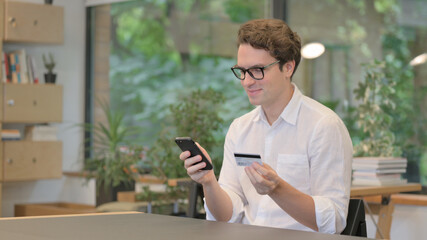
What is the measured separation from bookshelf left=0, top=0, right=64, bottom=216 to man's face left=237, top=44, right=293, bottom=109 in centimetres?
379

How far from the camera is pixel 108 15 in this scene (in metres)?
6.25

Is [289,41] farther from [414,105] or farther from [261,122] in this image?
[414,105]

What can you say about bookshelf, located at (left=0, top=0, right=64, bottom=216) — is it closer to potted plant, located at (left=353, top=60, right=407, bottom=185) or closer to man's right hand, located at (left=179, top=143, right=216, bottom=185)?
potted plant, located at (left=353, top=60, right=407, bottom=185)

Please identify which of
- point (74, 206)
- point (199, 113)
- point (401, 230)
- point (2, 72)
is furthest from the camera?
point (74, 206)

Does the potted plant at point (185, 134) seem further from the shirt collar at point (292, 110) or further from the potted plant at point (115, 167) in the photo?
the shirt collar at point (292, 110)

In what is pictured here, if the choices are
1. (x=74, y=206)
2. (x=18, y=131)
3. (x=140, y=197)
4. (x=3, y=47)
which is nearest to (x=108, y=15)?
(x=3, y=47)

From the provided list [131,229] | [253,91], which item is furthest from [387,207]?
[131,229]

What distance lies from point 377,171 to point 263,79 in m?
1.58

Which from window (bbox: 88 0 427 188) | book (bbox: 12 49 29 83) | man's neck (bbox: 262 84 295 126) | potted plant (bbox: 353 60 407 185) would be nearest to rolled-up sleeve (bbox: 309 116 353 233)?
→ man's neck (bbox: 262 84 295 126)

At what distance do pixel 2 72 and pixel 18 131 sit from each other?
509mm

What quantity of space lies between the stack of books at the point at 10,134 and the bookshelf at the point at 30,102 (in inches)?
1.8

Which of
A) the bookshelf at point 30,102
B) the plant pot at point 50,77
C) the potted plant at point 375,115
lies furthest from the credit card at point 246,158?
the plant pot at point 50,77

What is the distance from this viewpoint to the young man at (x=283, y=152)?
2049 millimetres

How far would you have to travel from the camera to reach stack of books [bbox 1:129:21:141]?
556 cm
